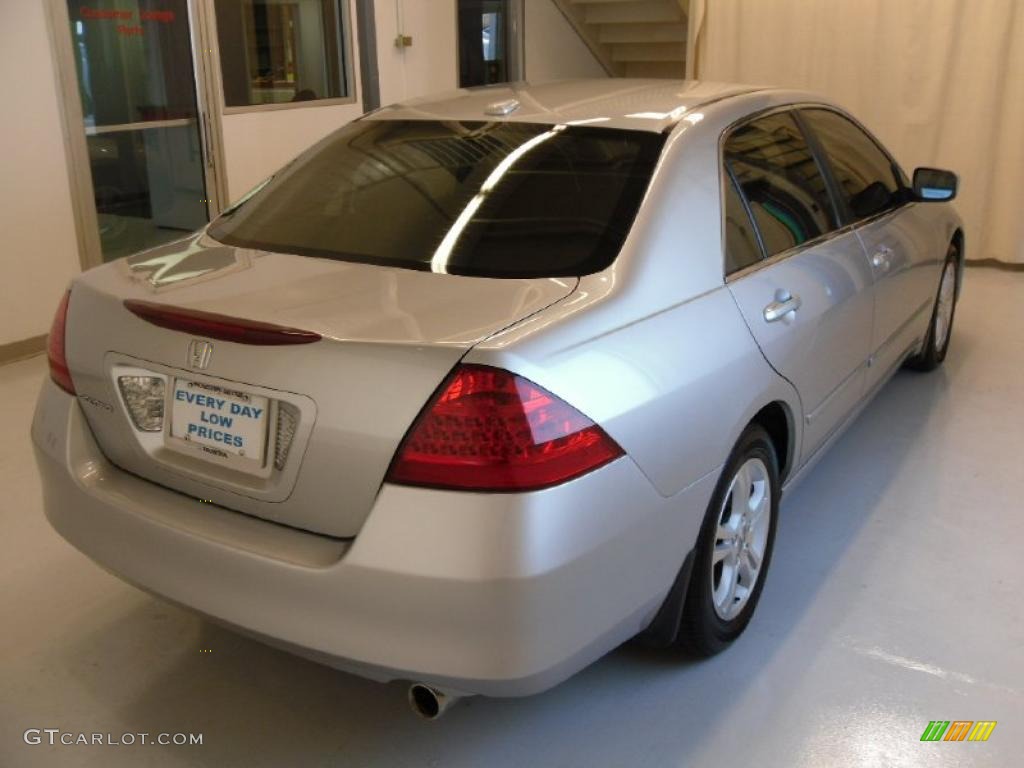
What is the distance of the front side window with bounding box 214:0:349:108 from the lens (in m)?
4.88

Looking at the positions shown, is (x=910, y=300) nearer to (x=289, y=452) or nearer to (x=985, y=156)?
(x=289, y=452)

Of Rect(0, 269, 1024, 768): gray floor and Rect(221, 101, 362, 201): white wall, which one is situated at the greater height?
Rect(221, 101, 362, 201): white wall

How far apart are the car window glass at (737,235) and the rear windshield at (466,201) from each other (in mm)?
192

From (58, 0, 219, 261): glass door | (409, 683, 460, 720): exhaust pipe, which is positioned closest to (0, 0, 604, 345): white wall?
(58, 0, 219, 261): glass door

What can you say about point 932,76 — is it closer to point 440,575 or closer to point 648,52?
point 648,52

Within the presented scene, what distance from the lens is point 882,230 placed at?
→ 280cm

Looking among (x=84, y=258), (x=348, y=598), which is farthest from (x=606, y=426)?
(x=84, y=258)

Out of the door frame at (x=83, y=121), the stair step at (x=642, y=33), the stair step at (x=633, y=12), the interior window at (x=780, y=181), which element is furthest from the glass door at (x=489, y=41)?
the interior window at (x=780, y=181)

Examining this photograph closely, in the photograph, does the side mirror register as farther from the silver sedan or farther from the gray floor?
the gray floor

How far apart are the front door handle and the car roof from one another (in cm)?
42

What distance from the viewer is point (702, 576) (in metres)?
1.84

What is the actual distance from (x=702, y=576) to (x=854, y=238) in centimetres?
116

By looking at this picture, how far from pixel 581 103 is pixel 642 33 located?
5.63m

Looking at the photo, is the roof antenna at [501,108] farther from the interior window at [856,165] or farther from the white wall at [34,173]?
the white wall at [34,173]
